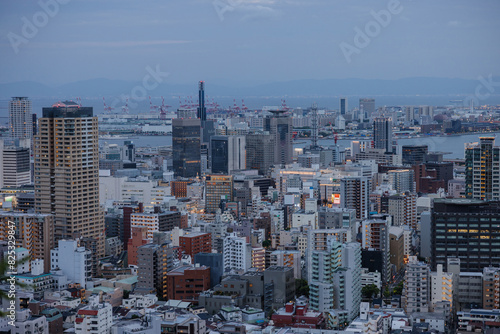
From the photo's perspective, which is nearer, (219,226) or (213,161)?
(219,226)

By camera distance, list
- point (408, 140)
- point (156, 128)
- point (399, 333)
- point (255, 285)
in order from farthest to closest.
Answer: point (156, 128) → point (408, 140) → point (255, 285) → point (399, 333)

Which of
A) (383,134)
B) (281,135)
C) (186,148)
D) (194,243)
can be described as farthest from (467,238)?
(383,134)

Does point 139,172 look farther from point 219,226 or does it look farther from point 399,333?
point 399,333

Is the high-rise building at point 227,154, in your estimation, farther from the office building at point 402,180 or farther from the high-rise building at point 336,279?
the high-rise building at point 336,279

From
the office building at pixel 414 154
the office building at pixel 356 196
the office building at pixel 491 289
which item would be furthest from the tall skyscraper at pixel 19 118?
the office building at pixel 491 289

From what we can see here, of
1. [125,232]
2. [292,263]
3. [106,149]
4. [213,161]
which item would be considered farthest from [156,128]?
[292,263]

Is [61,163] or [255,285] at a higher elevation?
[61,163]

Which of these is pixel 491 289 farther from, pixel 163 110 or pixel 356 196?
pixel 163 110

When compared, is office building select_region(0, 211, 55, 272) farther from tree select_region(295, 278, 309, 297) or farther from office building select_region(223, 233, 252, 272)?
tree select_region(295, 278, 309, 297)
